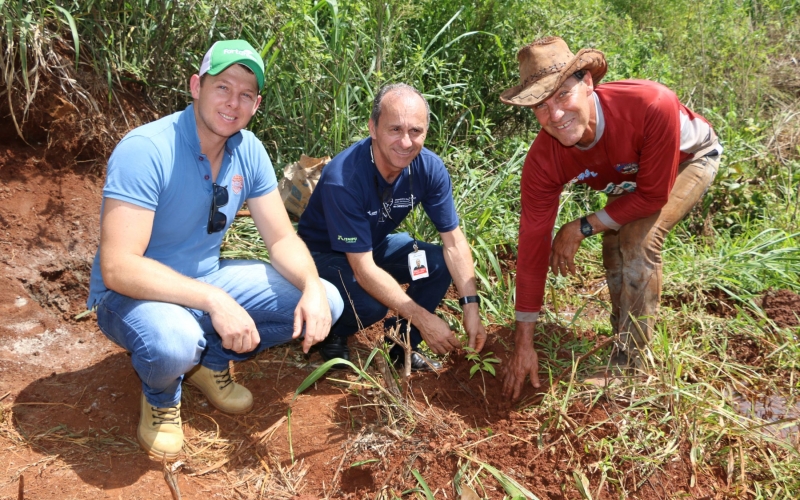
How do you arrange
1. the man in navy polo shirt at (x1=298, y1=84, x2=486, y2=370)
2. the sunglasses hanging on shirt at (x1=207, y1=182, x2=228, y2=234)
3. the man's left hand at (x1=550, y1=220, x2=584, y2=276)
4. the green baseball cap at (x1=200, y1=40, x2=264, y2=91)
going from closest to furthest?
the green baseball cap at (x1=200, y1=40, x2=264, y2=91) < the sunglasses hanging on shirt at (x1=207, y1=182, x2=228, y2=234) < the man in navy polo shirt at (x1=298, y1=84, x2=486, y2=370) < the man's left hand at (x1=550, y1=220, x2=584, y2=276)

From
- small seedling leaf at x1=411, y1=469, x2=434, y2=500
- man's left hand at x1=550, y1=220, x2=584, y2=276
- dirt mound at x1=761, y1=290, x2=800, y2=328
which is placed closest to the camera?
small seedling leaf at x1=411, y1=469, x2=434, y2=500

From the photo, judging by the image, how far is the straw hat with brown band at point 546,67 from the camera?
107 inches

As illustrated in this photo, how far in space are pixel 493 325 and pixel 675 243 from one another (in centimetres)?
159

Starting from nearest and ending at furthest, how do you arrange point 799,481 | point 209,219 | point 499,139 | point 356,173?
1. point 799,481
2. point 209,219
3. point 356,173
4. point 499,139

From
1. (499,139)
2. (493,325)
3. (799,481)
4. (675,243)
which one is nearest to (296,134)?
(499,139)

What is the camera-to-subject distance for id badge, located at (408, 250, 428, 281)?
3.24 m

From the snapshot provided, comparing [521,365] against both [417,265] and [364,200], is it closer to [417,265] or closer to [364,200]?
[417,265]

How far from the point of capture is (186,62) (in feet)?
14.8

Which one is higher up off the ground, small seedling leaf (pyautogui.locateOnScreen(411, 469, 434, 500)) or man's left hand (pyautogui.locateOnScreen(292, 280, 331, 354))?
man's left hand (pyautogui.locateOnScreen(292, 280, 331, 354))

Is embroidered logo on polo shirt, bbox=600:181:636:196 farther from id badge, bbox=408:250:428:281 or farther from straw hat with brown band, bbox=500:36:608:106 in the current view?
id badge, bbox=408:250:428:281

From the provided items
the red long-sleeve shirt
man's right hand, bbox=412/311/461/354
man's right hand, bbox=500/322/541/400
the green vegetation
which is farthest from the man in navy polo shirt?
the green vegetation

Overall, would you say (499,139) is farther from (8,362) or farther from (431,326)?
(8,362)

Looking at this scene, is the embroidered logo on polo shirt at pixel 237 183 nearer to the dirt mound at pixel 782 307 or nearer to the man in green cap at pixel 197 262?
the man in green cap at pixel 197 262

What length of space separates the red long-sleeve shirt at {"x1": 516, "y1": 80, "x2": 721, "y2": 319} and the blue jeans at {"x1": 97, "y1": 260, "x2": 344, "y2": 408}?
0.87 meters
